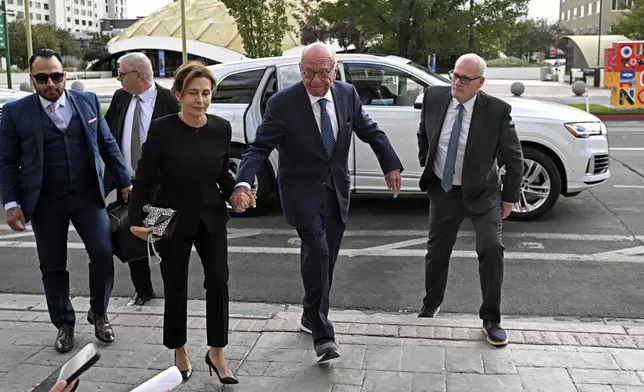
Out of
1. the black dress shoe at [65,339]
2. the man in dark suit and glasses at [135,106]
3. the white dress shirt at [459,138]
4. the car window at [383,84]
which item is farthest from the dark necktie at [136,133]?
the car window at [383,84]

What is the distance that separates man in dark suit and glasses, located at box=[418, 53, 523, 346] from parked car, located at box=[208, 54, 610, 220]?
2.53m

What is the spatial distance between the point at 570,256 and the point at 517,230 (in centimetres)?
99

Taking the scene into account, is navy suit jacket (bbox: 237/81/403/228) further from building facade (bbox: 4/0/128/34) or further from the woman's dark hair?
building facade (bbox: 4/0/128/34)

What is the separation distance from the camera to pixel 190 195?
12.2ft

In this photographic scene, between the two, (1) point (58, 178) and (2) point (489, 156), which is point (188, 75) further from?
(2) point (489, 156)

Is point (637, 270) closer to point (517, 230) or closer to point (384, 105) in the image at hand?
point (517, 230)

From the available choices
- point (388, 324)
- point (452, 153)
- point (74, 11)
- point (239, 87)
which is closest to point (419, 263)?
point (388, 324)

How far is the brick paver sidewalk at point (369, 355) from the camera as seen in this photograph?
Result: 3.72 metres

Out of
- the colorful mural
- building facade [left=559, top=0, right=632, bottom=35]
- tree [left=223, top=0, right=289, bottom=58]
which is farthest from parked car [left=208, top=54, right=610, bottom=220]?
building facade [left=559, top=0, right=632, bottom=35]

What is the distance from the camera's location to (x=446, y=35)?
23172 millimetres

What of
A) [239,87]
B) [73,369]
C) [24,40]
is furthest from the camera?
[24,40]

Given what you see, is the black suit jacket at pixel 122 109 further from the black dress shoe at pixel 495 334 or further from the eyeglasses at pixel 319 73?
the black dress shoe at pixel 495 334

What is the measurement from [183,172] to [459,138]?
187cm

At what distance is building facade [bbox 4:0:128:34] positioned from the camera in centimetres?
14600
